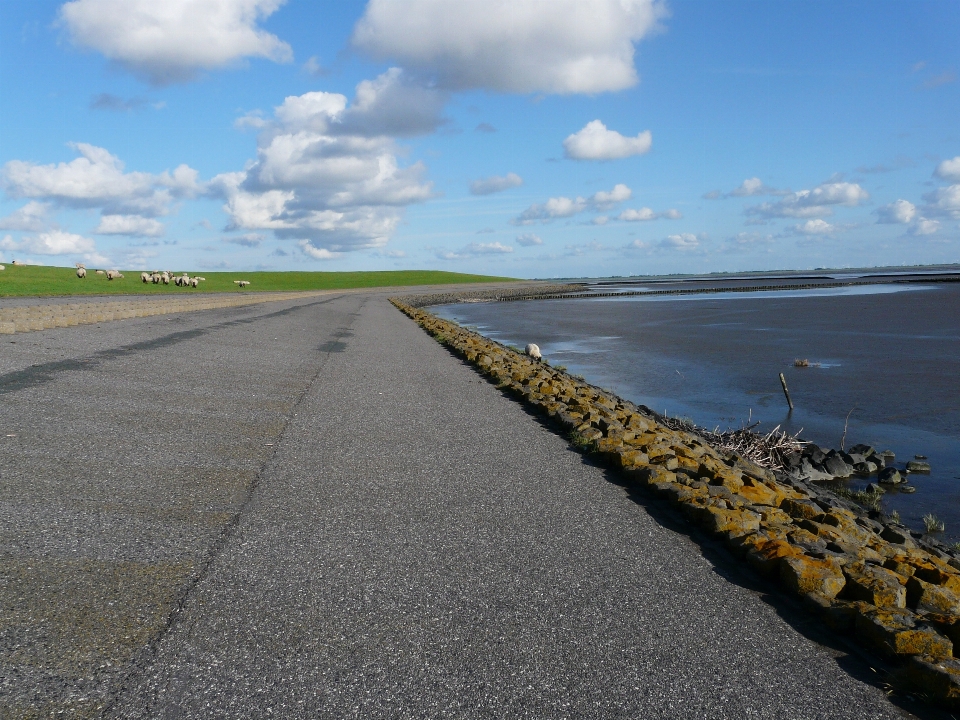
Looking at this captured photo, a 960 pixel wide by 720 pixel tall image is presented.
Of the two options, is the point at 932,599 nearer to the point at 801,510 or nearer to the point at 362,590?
the point at 801,510

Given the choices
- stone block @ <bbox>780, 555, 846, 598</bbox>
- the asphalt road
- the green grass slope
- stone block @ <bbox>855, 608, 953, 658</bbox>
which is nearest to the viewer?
the asphalt road

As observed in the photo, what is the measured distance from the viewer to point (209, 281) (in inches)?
4663

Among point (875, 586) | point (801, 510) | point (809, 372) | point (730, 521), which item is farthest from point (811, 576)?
point (809, 372)

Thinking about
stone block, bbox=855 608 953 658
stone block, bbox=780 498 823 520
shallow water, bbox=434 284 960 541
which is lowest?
shallow water, bbox=434 284 960 541

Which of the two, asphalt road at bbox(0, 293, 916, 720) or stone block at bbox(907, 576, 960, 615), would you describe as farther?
stone block at bbox(907, 576, 960, 615)

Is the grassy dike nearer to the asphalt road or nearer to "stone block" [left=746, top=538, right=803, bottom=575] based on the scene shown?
"stone block" [left=746, top=538, right=803, bottom=575]

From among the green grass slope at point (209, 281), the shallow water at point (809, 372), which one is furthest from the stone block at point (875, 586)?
the green grass slope at point (209, 281)

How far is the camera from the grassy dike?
4145mm

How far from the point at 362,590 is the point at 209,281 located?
121657 millimetres

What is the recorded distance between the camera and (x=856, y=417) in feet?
51.9

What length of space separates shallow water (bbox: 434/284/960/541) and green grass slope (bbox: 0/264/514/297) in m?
40.2

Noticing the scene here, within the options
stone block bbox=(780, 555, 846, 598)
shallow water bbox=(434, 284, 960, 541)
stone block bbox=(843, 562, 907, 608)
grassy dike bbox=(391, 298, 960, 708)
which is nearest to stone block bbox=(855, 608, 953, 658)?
grassy dike bbox=(391, 298, 960, 708)

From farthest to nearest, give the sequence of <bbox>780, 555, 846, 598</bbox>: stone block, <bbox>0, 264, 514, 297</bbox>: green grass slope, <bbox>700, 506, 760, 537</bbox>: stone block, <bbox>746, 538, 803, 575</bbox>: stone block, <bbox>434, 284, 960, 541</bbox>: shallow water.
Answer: <bbox>0, 264, 514, 297</bbox>: green grass slope < <bbox>434, 284, 960, 541</bbox>: shallow water < <bbox>700, 506, 760, 537</bbox>: stone block < <bbox>746, 538, 803, 575</bbox>: stone block < <bbox>780, 555, 846, 598</bbox>: stone block

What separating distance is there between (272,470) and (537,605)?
391 cm
